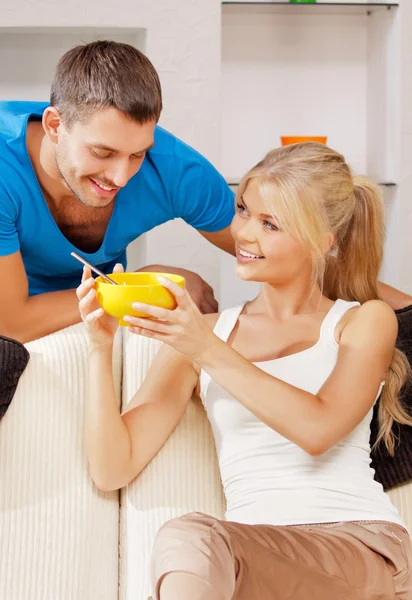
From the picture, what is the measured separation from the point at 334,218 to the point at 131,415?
1.83ft

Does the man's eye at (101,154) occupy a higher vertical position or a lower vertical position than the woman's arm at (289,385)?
higher

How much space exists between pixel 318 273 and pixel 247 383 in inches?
14.2

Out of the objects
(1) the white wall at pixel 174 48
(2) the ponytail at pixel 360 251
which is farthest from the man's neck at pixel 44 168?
(1) the white wall at pixel 174 48

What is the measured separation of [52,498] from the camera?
1.66 metres

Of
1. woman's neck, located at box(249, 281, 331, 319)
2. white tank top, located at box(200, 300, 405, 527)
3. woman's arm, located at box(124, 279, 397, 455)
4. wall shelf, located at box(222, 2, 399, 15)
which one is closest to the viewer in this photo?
woman's arm, located at box(124, 279, 397, 455)

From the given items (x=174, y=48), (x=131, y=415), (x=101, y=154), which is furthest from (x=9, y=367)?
(x=174, y=48)

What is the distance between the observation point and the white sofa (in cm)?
161

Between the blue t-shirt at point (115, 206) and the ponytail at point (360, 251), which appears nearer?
the ponytail at point (360, 251)

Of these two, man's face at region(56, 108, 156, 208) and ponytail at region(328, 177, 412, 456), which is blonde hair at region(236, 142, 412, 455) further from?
man's face at region(56, 108, 156, 208)

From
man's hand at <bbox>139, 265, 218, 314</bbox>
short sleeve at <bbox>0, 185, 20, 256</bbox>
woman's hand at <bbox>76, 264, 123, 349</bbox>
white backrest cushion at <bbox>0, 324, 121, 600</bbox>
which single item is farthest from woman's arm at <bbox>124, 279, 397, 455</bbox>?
short sleeve at <bbox>0, 185, 20, 256</bbox>

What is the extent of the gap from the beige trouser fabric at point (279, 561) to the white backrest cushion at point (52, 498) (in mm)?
320

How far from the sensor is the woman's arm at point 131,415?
1582mm

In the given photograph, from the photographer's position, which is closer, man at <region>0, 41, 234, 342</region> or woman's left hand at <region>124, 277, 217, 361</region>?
woman's left hand at <region>124, 277, 217, 361</region>

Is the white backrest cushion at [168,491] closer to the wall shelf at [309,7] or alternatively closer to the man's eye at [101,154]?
the man's eye at [101,154]
